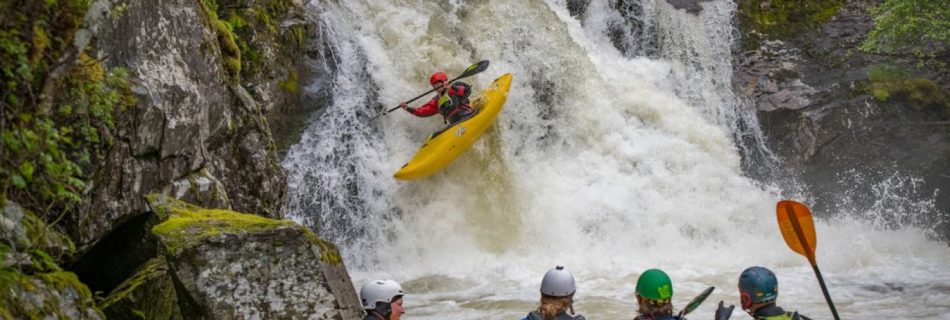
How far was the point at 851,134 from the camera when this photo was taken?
1286 cm

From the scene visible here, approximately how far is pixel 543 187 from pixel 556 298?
781cm

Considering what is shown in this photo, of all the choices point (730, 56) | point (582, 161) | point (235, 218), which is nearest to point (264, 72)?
point (582, 161)

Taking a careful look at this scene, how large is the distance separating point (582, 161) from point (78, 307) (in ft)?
27.5

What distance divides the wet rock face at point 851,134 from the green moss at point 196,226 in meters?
9.90

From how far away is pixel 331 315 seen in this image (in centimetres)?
484

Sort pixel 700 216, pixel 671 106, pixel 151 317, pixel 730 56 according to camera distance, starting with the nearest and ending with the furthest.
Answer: pixel 151 317 → pixel 700 216 → pixel 671 106 → pixel 730 56

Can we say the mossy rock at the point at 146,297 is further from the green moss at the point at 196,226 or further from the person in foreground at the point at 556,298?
the person in foreground at the point at 556,298

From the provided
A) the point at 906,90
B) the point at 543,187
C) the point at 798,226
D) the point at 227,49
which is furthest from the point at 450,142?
Answer: the point at 906,90

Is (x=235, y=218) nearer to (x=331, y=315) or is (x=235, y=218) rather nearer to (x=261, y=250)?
(x=261, y=250)

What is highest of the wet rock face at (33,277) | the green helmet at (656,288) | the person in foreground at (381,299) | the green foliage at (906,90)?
the green foliage at (906,90)

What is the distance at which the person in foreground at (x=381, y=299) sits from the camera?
3779 mm

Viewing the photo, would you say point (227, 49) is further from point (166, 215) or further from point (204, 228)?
point (204, 228)

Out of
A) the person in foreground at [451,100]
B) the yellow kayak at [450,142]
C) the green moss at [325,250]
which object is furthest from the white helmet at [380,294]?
the person in foreground at [451,100]

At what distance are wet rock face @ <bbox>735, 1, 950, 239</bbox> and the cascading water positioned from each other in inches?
20.5
